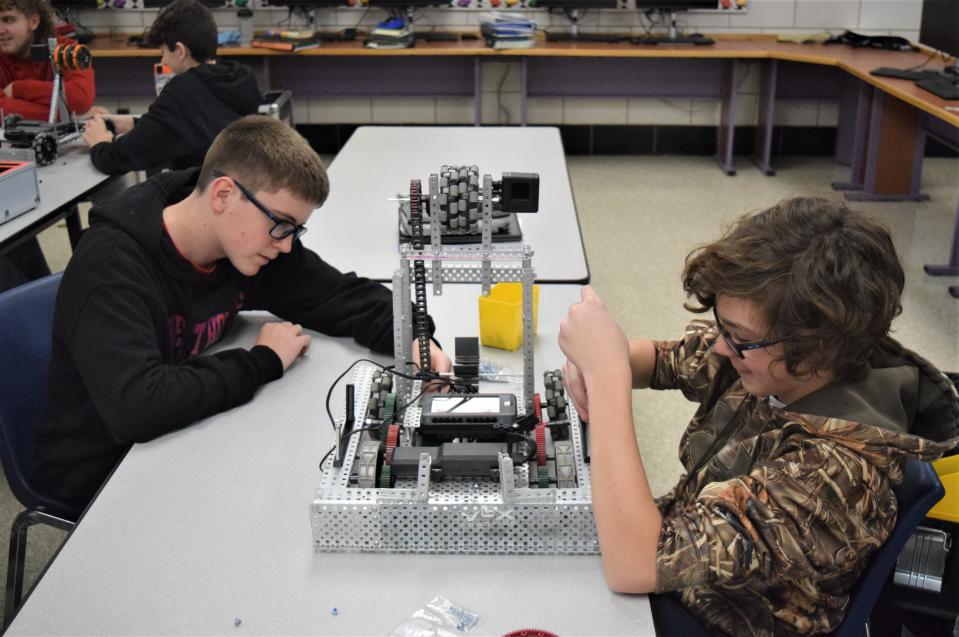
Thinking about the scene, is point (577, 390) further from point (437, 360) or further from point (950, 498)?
point (950, 498)

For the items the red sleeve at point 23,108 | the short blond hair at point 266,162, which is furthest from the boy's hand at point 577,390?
the red sleeve at point 23,108

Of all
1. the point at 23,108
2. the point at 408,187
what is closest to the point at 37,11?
→ the point at 23,108

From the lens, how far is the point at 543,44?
554 cm

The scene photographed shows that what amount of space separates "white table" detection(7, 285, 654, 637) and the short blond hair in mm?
472

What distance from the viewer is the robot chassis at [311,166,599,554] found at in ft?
4.11

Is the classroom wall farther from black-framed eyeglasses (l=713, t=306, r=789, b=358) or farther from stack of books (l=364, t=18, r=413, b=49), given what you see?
black-framed eyeglasses (l=713, t=306, r=789, b=358)

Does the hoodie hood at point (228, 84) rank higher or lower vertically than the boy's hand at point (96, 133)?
higher

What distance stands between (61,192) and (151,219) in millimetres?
1488

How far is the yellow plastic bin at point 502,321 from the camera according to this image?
73.1 inches

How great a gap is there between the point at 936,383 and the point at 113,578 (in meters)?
A: 1.11

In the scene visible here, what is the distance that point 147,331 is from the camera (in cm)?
157

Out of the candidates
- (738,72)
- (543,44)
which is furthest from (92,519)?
(738,72)

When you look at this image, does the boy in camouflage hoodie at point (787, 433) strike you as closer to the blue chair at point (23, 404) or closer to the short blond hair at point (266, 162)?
the short blond hair at point (266, 162)

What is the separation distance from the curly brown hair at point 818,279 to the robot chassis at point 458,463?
13.5 inches
